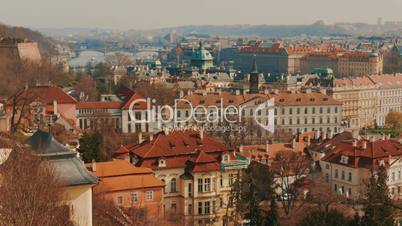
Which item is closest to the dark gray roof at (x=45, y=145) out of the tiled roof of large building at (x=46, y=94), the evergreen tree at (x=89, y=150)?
the evergreen tree at (x=89, y=150)

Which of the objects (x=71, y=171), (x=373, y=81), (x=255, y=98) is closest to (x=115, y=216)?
(x=71, y=171)

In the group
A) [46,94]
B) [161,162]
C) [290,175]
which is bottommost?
[290,175]

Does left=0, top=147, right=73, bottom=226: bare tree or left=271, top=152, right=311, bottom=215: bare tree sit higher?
left=0, top=147, right=73, bottom=226: bare tree

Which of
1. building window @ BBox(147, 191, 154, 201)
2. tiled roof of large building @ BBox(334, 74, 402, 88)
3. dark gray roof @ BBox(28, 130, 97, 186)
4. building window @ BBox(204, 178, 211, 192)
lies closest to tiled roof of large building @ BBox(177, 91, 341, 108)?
tiled roof of large building @ BBox(334, 74, 402, 88)

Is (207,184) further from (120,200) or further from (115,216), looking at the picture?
(115,216)

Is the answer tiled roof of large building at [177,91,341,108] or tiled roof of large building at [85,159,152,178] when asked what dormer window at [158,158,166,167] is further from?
tiled roof of large building at [177,91,341,108]

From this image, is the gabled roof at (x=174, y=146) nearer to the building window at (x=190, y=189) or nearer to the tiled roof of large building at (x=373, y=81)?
the building window at (x=190, y=189)
